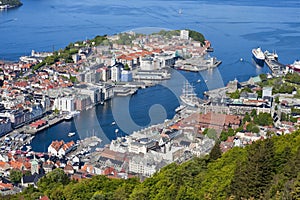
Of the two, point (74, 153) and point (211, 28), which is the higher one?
point (211, 28)

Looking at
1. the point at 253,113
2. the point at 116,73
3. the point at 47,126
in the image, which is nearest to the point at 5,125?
the point at 47,126

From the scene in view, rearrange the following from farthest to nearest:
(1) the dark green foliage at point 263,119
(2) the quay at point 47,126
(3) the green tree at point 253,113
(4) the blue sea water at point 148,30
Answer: (4) the blue sea water at point 148,30, (3) the green tree at point 253,113, (2) the quay at point 47,126, (1) the dark green foliage at point 263,119

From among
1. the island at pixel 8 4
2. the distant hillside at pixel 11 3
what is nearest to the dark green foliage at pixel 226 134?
the island at pixel 8 4

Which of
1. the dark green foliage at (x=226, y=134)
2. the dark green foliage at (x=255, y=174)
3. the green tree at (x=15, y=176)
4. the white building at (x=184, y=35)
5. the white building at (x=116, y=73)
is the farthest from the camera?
the white building at (x=184, y=35)

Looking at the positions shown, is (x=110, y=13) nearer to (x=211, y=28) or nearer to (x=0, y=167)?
(x=211, y=28)

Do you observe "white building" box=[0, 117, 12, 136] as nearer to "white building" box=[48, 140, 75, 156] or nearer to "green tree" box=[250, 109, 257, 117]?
"white building" box=[48, 140, 75, 156]

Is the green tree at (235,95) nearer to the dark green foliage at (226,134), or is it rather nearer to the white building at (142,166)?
the dark green foliage at (226,134)

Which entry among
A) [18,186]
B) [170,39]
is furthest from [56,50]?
[18,186]

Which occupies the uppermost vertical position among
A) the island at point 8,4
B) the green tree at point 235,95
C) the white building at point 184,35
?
the island at point 8,4

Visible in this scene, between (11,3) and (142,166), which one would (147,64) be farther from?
(11,3)
